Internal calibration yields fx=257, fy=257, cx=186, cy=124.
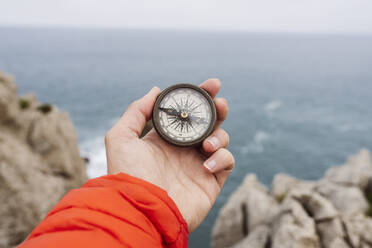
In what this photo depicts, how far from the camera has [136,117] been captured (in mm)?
4590

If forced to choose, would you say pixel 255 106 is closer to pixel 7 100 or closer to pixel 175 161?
pixel 7 100

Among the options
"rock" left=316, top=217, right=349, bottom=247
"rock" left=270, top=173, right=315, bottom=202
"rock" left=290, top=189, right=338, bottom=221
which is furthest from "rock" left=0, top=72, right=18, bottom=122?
"rock" left=270, top=173, right=315, bottom=202

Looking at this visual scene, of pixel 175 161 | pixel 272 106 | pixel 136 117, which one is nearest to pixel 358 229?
pixel 175 161

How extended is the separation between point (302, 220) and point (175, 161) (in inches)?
314

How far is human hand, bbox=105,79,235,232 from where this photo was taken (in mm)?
4168

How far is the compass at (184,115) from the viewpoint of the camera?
15.4 feet

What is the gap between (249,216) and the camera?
49.4ft

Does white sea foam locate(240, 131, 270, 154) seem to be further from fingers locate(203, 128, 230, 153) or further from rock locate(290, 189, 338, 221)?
fingers locate(203, 128, 230, 153)

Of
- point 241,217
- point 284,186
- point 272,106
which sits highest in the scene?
point 241,217

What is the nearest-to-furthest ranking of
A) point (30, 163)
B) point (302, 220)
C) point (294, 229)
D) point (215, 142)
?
1. point (215, 142)
2. point (294, 229)
3. point (302, 220)
4. point (30, 163)

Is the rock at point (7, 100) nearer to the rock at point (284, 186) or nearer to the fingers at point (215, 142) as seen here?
the fingers at point (215, 142)

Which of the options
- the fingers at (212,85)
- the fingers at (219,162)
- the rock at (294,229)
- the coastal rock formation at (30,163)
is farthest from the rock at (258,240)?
the coastal rock formation at (30,163)

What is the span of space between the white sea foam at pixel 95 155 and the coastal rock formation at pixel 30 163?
1086 centimetres

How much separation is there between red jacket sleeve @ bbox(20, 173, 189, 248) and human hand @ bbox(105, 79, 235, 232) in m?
0.70
